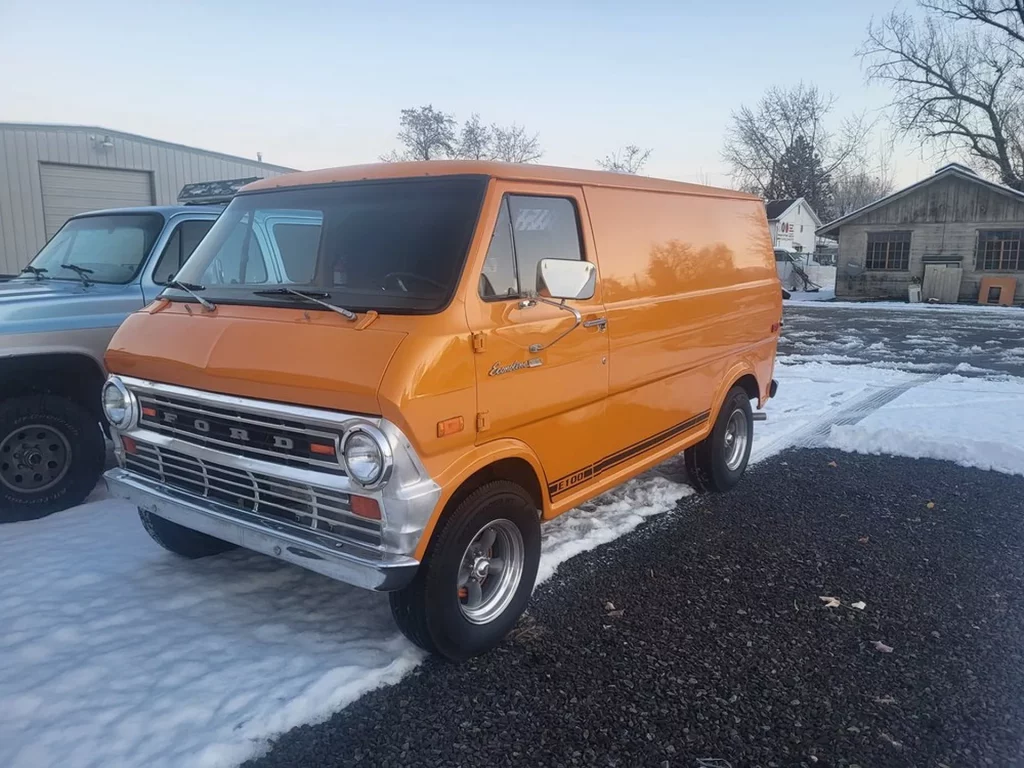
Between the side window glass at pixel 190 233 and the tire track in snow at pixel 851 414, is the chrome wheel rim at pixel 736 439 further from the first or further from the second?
the side window glass at pixel 190 233

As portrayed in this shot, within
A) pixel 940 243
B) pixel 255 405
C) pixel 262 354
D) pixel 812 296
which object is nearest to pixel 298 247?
pixel 262 354

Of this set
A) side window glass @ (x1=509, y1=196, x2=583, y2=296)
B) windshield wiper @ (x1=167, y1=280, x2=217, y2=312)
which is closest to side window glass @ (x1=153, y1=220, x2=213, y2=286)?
windshield wiper @ (x1=167, y1=280, x2=217, y2=312)

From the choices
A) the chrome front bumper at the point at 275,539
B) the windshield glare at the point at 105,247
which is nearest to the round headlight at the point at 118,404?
the chrome front bumper at the point at 275,539

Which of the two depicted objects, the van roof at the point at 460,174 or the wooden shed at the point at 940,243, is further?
the wooden shed at the point at 940,243

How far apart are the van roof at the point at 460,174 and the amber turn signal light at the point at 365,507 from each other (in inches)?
66.2

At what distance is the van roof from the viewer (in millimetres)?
3787

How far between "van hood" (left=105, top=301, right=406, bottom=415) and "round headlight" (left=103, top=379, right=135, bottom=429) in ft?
0.28

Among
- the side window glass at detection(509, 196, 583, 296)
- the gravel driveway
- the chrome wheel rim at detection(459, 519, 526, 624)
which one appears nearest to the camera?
the chrome wheel rim at detection(459, 519, 526, 624)

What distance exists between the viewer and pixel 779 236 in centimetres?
5131

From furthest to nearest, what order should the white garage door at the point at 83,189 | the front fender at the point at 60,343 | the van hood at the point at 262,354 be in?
the white garage door at the point at 83,189, the front fender at the point at 60,343, the van hood at the point at 262,354

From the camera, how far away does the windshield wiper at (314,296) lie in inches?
133

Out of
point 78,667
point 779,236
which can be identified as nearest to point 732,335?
point 78,667

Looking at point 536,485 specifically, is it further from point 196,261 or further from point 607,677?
point 196,261

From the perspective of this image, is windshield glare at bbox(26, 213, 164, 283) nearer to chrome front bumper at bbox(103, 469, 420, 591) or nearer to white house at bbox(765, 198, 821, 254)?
chrome front bumper at bbox(103, 469, 420, 591)
